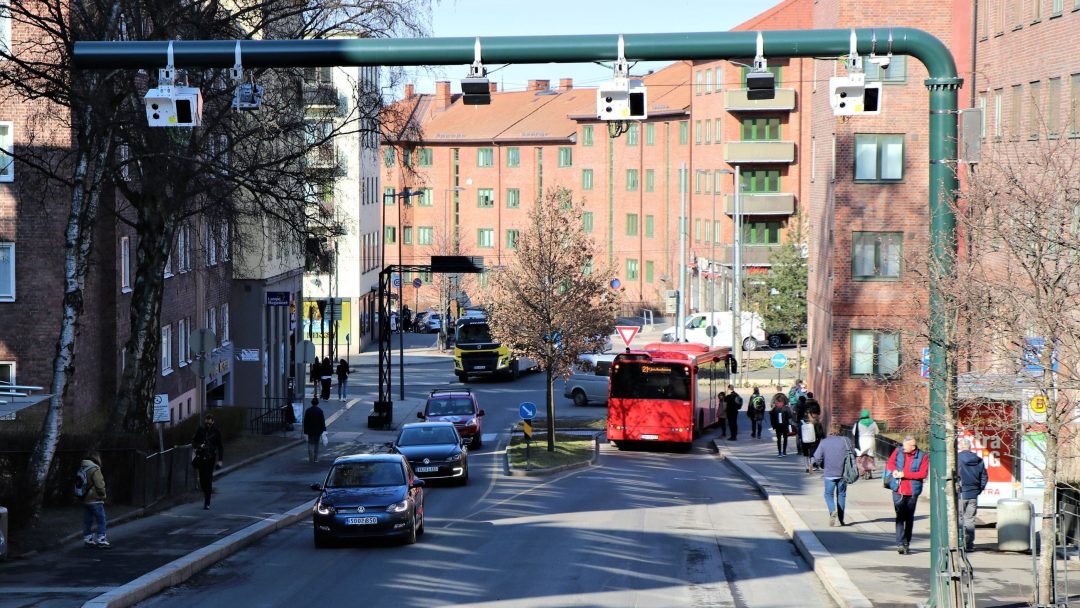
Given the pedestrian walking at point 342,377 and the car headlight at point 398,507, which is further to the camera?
the pedestrian walking at point 342,377

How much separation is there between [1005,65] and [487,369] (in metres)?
32.0

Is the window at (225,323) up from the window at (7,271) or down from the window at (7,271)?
down

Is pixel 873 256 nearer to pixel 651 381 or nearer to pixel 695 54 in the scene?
pixel 651 381

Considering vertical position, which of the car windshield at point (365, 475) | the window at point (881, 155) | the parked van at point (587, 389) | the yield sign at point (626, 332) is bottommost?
the parked van at point (587, 389)

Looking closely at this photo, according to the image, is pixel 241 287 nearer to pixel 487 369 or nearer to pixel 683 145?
pixel 487 369

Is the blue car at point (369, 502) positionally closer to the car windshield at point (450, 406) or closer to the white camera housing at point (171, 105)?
the white camera housing at point (171, 105)

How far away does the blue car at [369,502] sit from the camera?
21.1 meters

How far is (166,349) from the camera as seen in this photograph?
41844 millimetres

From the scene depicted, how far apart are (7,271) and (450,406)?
13871 mm

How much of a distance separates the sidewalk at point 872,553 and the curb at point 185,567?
27.7ft

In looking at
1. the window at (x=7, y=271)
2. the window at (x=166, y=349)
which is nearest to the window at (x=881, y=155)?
the window at (x=166, y=349)

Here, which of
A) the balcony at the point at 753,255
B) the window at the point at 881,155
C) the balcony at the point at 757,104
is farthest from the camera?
the balcony at the point at 753,255

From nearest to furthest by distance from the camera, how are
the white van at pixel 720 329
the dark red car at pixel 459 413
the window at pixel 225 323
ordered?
1. the dark red car at pixel 459 413
2. the window at pixel 225 323
3. the white van at pixel 720 329

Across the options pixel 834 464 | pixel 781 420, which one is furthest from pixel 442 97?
pixel 834 464
